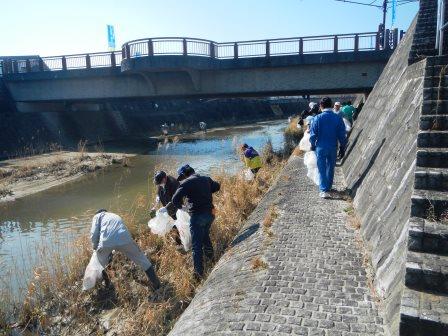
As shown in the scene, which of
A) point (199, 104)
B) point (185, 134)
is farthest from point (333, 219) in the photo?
point (199, 104)

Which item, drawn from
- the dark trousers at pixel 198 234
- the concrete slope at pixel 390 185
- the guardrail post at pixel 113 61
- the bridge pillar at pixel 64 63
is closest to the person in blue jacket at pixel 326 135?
the concrete slope at pixel 390 185

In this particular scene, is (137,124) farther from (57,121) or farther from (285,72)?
(285,72)

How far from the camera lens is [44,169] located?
19.3 meters

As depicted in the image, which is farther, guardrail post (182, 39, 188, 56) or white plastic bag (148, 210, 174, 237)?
guardrail post (182, 39, 188, 56)

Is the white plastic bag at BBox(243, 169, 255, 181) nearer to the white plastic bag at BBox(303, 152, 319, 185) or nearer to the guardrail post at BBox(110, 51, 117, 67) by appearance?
the white plastic bag at BBox(303, 152, 319, 185)

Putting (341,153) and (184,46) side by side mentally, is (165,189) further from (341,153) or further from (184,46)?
(184,46)

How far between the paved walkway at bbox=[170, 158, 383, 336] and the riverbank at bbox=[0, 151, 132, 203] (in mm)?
12732

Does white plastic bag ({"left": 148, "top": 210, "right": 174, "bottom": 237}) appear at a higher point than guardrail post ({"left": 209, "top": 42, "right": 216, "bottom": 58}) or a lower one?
lower

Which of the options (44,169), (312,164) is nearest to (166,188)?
(312,164)

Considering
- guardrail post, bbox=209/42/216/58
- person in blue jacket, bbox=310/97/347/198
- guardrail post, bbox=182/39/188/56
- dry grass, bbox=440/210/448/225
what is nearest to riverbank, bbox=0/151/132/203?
guardrail post, bbox=182/39/188/56

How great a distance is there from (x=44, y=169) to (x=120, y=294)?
1557 centimetres

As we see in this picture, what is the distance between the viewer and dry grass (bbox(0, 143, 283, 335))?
530 cm

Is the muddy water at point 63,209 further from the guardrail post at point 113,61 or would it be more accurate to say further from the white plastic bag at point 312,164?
the guardrail post at point 113,61

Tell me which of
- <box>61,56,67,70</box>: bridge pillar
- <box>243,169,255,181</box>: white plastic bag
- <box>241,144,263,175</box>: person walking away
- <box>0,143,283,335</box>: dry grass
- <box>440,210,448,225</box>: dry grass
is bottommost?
<box>0,143,283,335</box>: dry grass
